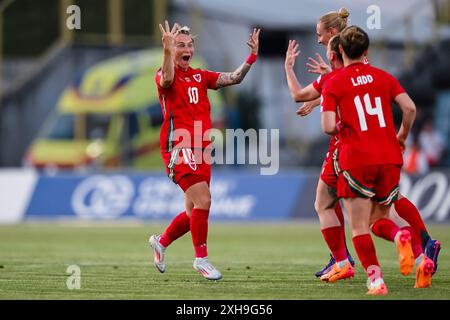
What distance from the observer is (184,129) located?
10.3m

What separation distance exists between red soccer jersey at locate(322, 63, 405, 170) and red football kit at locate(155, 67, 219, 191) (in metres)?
2.03

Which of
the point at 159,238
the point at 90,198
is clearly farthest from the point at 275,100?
the point at 159,238

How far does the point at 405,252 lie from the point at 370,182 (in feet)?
2.19

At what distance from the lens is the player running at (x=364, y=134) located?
8.59 meters

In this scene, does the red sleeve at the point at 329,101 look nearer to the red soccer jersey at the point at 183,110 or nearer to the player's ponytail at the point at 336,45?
the player's ponytail at the point at 336,45

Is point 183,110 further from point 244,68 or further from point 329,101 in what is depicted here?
point 329,101

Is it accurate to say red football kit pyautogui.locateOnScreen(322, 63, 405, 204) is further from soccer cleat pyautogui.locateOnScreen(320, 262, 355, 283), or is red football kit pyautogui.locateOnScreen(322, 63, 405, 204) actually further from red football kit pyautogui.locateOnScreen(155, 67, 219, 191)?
red football kit pyautogui.locateOnScreen(155, 67, 219, 191)

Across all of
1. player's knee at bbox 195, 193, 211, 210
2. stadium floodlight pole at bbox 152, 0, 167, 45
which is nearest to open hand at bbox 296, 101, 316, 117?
player's knee at bbox 195, 193, 211, 210

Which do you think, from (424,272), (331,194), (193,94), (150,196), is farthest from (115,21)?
(424,272)

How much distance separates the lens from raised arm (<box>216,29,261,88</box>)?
10.4m

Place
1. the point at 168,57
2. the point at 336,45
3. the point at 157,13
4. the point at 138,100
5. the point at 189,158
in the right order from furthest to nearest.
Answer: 1. the point at 157,13
2. the point at 138,100
3. the point at 189,158
4. the point at 168,57
5. the point at 336,45

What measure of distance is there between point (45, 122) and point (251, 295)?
2341 centimetres

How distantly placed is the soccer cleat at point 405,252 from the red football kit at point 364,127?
43 centimetres
